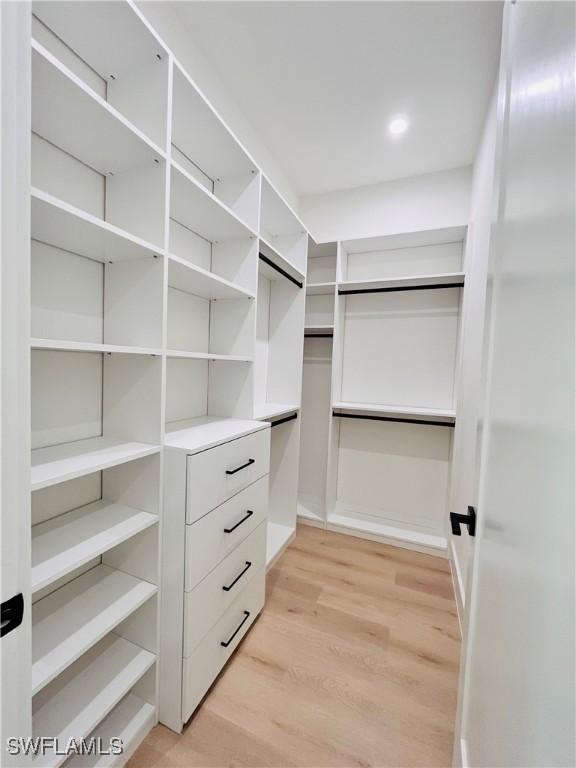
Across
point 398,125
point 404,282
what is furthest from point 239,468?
point 398,125

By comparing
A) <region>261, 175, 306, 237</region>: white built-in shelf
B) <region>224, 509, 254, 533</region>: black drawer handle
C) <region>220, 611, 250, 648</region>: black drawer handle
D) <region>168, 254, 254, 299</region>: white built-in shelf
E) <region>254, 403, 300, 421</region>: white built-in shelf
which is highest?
<region>261, 175, 306, 237</region>: white built-in shelf

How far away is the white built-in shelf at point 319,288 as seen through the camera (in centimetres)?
256

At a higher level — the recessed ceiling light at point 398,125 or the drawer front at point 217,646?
the recessed ceiling light at point 398,125

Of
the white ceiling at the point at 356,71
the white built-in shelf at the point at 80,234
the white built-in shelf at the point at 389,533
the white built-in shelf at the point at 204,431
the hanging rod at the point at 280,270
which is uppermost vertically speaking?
the white ceiling at the point at 356,71

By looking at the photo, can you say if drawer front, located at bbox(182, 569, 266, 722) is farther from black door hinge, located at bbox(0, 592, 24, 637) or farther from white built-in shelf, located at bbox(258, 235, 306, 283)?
white built-in shelf, located at bbox(258, 235, 306, 283)

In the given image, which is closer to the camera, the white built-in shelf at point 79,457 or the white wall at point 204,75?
the white built-in shelf at point 79,457

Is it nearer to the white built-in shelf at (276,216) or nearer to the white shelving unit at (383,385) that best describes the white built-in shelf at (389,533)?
the white shelving unit at (383,385)

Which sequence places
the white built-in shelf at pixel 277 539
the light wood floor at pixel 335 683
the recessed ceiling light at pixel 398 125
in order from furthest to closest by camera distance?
the white built-in shelf at pixel 277 539 < the recessed ceiling light at pixel 398 125 < the light wood floor at pixel 335 683

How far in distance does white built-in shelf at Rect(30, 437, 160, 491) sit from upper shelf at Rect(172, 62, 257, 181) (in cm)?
Answer: 132

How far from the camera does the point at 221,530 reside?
1304 mm

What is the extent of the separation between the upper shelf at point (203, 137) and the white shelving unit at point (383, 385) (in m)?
1.12

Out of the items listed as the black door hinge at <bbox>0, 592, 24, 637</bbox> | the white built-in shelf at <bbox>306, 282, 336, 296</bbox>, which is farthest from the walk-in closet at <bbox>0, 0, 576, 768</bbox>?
the white built-in shelf at <bbox>306, 282, 336, 296</bbox>

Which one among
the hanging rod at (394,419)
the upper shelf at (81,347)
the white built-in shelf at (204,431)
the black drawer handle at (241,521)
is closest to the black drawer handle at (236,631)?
the black drawer handle at (241,521)

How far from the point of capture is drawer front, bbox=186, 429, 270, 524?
1.13 metres
